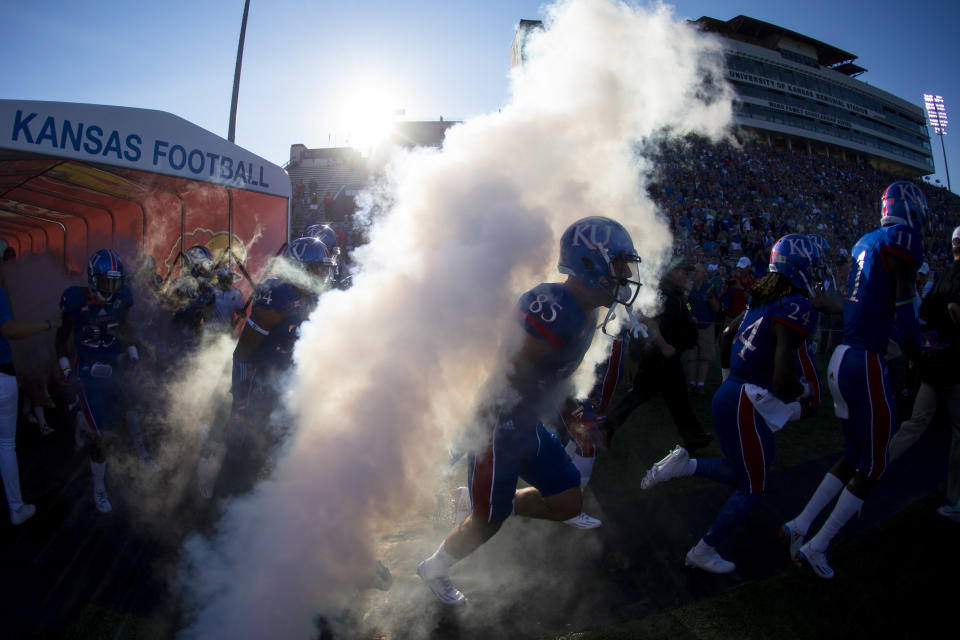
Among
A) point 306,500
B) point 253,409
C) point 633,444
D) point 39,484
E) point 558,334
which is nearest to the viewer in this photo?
point 558,334

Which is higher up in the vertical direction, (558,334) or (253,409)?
(558,334)

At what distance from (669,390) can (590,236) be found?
10.4 feet

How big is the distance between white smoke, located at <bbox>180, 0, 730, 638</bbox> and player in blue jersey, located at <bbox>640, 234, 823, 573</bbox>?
1.26 m

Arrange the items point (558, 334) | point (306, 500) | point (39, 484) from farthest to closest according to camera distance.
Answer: point (39, 484) → point (306, 500) → point (558, 334)

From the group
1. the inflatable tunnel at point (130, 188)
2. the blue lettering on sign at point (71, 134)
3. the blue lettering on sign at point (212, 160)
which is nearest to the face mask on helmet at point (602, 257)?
the inflatable tunnel at point (130, 188)

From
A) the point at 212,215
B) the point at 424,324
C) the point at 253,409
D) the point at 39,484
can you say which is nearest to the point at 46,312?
the point at 212,215

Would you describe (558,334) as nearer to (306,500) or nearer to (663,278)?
(306,500)

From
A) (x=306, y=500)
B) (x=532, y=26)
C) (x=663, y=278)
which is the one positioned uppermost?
(x=532, y=26)

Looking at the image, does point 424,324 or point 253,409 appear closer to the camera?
point 424,324

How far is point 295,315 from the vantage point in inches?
167

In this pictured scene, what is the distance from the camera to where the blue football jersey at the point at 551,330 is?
8.13ft

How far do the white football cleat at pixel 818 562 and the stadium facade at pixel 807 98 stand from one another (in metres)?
43.3

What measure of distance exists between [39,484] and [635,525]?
5304mm

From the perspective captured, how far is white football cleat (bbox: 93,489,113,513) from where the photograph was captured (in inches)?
169
